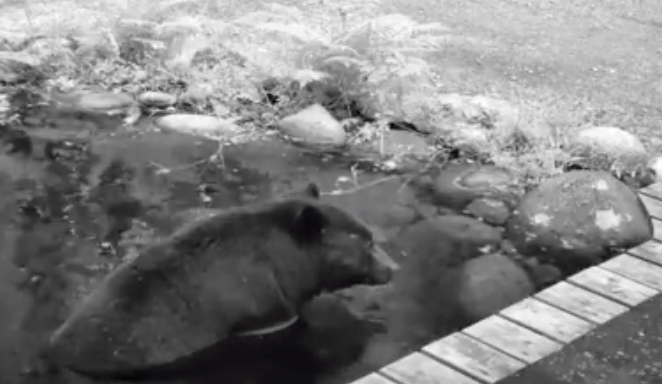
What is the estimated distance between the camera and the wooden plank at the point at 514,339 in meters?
4.97

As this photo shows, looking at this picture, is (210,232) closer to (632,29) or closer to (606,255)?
(606,255)

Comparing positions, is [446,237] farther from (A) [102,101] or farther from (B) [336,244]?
(A) [102,101]

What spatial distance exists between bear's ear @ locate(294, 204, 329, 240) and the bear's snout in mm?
368

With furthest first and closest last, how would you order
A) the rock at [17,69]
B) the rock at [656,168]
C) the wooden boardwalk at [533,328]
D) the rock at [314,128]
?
the rock at [17,69], the rock at [314,128], the rock at [656,168], the wooden boardwalk at [533,328]

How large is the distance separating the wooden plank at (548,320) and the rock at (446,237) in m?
1.32

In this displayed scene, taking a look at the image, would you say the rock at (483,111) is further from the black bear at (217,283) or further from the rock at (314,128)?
the black bear at (217,283)

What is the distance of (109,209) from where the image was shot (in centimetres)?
710

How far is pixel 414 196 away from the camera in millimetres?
7594

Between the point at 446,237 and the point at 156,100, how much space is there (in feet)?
10.1

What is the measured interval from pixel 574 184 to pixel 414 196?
1.10 m

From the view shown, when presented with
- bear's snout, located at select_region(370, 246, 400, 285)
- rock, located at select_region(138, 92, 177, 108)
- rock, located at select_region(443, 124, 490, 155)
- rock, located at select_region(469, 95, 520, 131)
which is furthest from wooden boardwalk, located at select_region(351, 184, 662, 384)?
rock, located at select_region(138, 92, 177, 108)

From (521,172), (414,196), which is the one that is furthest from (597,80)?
(414,196)

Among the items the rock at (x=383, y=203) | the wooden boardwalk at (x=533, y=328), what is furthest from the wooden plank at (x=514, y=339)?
the rock at (x=383, y=203)

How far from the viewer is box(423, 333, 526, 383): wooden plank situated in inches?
188
